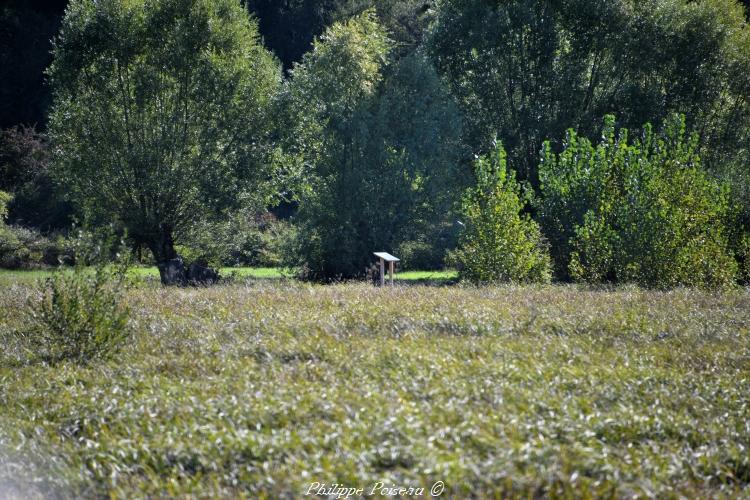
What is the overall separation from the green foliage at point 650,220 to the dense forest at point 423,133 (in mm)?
47

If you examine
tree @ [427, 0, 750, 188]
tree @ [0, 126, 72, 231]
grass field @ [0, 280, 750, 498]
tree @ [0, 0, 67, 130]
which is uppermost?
tree @ [0, 0, 67, 130]

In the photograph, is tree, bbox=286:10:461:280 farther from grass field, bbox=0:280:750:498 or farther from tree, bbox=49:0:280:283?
grass field, bbox=0:280:750:498

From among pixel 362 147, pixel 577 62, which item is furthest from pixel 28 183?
pixel 577 62

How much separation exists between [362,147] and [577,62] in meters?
6.84

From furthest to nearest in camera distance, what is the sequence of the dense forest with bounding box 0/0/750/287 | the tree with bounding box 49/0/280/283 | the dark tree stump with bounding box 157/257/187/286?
the tree with bounding box 49/0/280/283 < the dark tree stump with bounding box 157/257/187/286 < the dense forest with bounding box 0/0/750/287

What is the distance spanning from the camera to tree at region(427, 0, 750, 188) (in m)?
22.2

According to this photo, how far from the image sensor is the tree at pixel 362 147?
67.1ft

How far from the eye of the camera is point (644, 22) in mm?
22094

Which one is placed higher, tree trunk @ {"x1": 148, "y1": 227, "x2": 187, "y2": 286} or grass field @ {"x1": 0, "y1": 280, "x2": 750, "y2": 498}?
tree trunk @ {"x1": 148, "y1": 227, "x2": 187, "y2": 286}

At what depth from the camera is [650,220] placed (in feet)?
44.7

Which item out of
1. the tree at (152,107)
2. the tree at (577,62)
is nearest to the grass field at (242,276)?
the tree at (152,107)

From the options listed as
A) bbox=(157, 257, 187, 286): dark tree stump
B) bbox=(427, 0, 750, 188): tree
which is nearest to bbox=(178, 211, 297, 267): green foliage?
bbox=(157, 257, 187, 286): dark tree stump

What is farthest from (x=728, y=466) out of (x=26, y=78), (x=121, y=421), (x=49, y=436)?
(x=26, y=78)

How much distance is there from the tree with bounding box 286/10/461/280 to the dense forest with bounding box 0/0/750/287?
5cm
